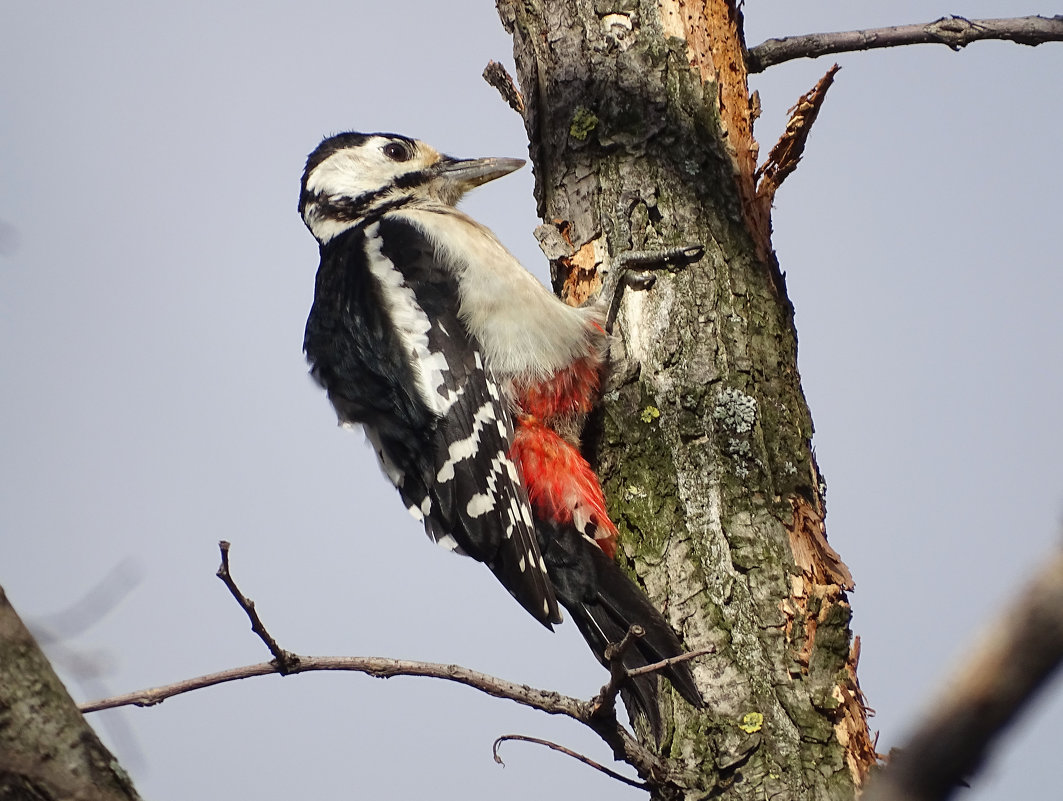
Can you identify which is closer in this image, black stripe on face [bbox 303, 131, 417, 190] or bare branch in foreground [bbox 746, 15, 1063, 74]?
bare branch in foreground [bbox 746, 15, 1063, 74]

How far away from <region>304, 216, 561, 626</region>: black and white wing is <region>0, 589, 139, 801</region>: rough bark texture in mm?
1354

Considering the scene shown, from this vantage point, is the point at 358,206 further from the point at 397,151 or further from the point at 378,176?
the point at 397,151

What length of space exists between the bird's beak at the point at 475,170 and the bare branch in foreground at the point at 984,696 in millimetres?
3004

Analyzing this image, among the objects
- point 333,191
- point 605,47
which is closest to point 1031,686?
point 605,47

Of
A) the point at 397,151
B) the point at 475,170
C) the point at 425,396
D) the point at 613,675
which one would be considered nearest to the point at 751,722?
the point at 613,675

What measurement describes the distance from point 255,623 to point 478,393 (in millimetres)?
1368

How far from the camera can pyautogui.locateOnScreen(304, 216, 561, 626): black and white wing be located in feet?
8.77

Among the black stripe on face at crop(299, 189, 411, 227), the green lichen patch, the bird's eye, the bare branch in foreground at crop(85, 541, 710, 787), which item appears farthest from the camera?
the bird's eye

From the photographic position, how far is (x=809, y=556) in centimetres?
226

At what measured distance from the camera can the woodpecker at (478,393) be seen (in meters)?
2.54

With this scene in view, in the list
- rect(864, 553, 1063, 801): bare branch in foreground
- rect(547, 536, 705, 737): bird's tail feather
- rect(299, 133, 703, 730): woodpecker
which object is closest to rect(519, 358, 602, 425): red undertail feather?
rect(299, 133, 703, 730): woodpecker

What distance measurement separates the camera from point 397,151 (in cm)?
358

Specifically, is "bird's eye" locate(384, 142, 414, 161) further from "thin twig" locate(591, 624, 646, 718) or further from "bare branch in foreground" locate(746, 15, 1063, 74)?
"thin twig" locate(591, 624, 646, 718)

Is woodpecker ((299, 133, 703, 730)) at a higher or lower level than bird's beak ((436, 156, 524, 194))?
lower
